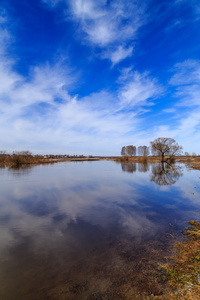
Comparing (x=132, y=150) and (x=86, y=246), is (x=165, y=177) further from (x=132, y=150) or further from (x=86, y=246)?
(x=132, y=150)

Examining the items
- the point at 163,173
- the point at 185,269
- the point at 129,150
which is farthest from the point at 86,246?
the point at 129,150

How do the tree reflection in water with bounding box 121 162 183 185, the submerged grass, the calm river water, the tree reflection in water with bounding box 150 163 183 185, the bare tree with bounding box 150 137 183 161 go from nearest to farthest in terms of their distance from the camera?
the submerged grass → the calm river water → the tree reflection in water with bounding box 150 163 183 185 → the tree reflection in water with bounding box 121 162 183 185 → the bare tree with bounding box 150 137 183 161

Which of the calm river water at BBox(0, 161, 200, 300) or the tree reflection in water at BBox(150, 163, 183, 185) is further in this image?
the tree reflection in water at BBox(150, 163, 183, 185)

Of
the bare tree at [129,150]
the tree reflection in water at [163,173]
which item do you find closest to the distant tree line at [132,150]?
the bare tree at [129,150]

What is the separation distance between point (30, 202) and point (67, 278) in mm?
8535

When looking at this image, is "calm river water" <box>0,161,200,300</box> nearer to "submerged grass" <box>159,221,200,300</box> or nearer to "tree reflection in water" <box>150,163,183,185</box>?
"submerged grass" <box>159,221,200,300</box>

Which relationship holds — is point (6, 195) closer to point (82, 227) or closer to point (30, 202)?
point (30, 202)

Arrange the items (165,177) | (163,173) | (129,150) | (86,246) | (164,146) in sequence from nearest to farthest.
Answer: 1. (86,246)
2. (165,177)
3. (163,173)
4. (164,146)
5. (129,150)

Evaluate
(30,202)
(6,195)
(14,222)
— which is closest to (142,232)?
(14,222)

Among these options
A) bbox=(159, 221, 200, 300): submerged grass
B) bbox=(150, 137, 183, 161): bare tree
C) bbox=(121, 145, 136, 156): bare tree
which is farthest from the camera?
bbox=(121, 145, 136, 156): bare tree

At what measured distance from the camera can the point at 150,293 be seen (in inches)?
137

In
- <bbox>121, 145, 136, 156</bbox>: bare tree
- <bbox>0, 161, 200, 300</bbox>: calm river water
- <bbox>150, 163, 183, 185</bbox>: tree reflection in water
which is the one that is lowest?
<bbox>150, 163, 183, 185</bbox>: tree reflection in water

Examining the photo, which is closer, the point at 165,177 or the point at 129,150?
the point at 165,177

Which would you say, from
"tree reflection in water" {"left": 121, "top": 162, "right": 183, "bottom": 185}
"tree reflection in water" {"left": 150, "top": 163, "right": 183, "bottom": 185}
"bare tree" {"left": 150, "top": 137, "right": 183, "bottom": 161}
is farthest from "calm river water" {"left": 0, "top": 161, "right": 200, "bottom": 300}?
"bare tree" {"left": 150, "top": 137, "right": 183, "bottom": 161}
